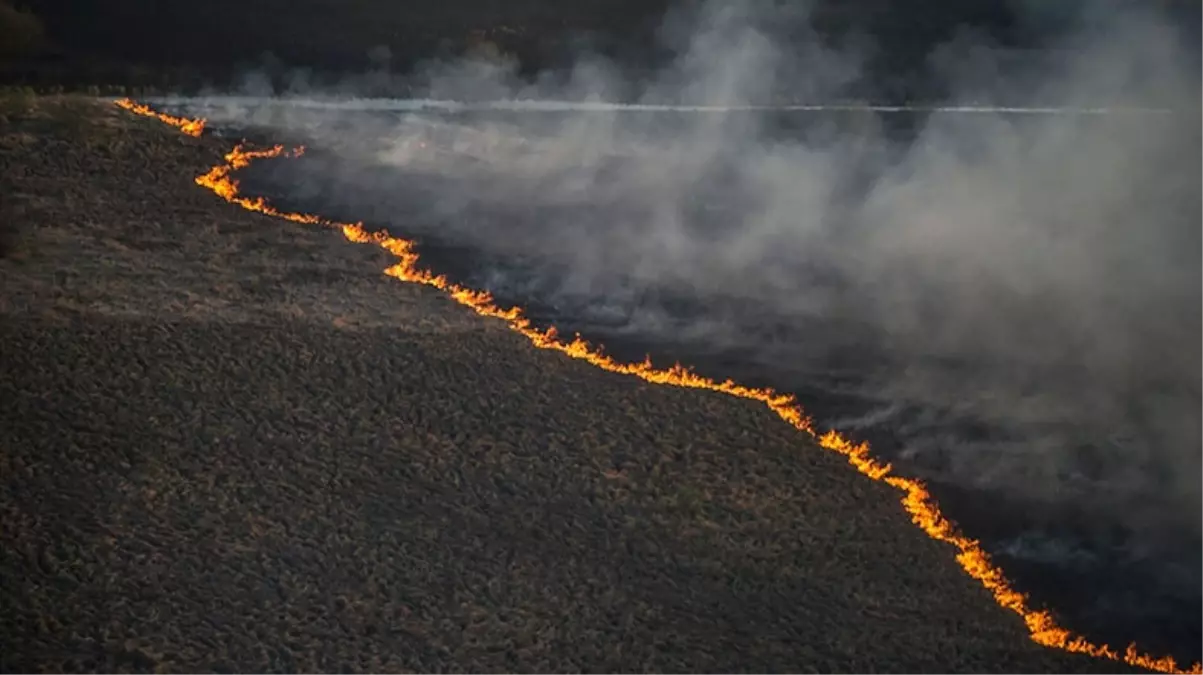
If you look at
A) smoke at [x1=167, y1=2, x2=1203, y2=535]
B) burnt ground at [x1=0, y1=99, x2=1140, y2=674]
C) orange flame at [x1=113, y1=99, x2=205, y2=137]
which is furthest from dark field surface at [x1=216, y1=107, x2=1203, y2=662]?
orange flame at [x1=113, y1=99, x2=205, y2=137]

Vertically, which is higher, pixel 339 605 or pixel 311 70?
pixel 311 70

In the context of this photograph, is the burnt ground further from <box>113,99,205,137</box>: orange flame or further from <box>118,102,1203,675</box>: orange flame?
<box>113,99,205,137</box>: orange flame

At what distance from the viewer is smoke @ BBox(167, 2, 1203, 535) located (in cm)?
732

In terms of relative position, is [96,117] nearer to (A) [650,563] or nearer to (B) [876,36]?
(A) [650,563]

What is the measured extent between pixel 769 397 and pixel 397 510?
2529mm

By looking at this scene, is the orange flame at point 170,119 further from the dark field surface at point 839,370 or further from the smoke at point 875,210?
the dark field surface at point 839,370

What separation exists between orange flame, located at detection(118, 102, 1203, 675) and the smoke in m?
0.32

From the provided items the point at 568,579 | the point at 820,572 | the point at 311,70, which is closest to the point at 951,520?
the point at 820,572

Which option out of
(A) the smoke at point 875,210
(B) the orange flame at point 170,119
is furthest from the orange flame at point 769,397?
(A) the smoke at point 875,210

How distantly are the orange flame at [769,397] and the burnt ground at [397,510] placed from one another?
129 millimetres

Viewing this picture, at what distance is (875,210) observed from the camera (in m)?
9.84

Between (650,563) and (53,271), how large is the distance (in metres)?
4.60

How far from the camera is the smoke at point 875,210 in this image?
7.32 meters

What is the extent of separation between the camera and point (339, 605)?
5.10 metres
